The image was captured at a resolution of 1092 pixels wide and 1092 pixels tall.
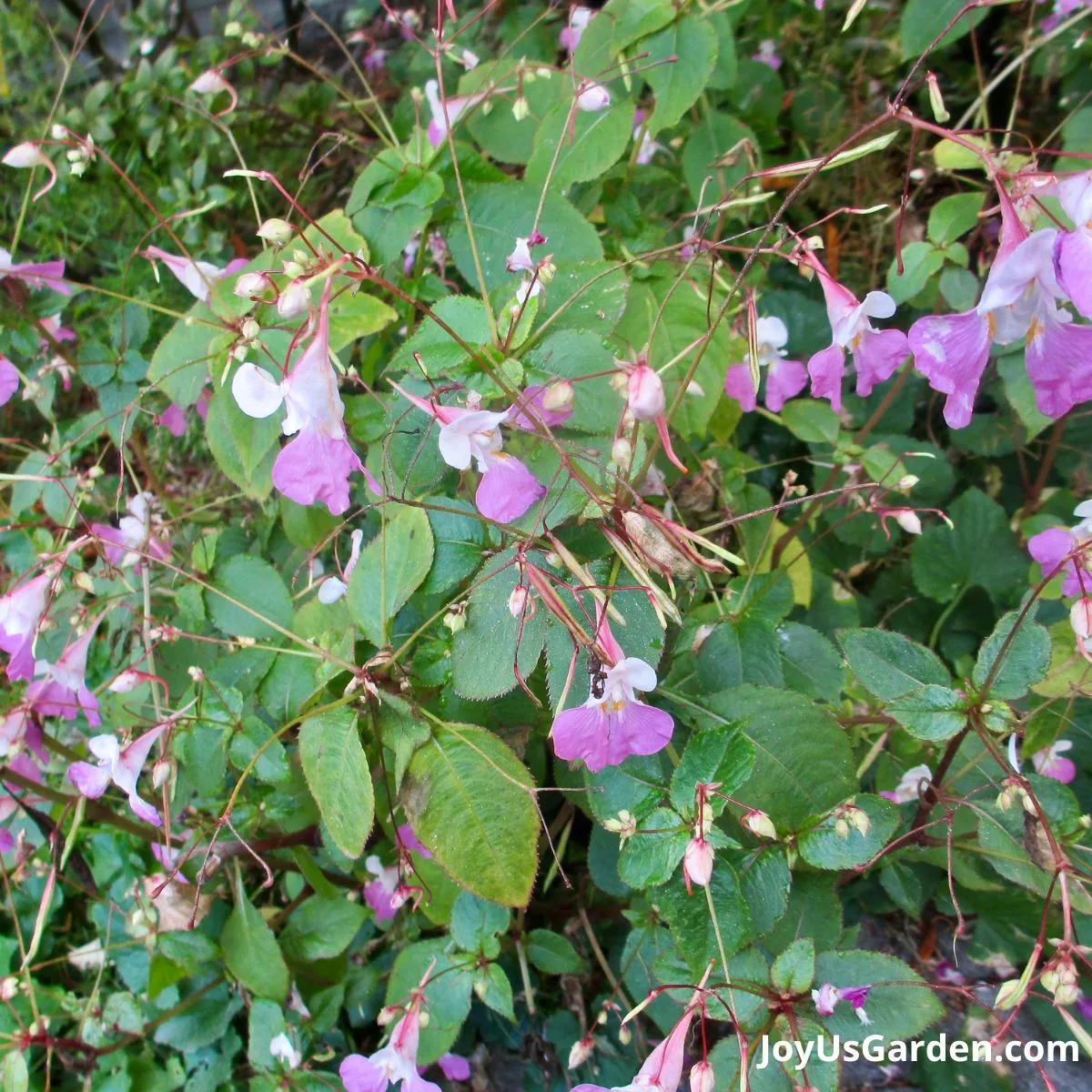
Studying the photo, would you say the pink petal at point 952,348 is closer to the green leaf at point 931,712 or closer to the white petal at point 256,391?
the green leaf at point 931,712

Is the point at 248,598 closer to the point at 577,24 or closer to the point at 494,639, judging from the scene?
the point at 494,639

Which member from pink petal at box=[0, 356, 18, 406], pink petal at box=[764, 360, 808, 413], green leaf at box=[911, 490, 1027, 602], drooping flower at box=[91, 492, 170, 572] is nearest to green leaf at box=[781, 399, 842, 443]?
pink petal at box=[764, 360, 808, 413]

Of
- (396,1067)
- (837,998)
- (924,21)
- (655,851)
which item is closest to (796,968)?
(837,998)

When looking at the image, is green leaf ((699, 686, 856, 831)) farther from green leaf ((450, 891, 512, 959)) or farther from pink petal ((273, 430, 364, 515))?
pink petal ((273, 430, 364, 515))

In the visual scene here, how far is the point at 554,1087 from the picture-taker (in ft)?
3.41

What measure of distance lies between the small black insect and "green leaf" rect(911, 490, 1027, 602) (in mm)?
739

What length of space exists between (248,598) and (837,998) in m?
0.72

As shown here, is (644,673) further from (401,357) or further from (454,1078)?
(454,1078)

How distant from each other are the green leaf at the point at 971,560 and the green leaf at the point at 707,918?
636 mm

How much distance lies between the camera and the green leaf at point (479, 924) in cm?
86

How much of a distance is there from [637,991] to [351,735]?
47 cm

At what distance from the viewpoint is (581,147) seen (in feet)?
3.36

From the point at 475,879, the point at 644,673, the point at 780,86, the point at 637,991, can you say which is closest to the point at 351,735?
the point at 475,879

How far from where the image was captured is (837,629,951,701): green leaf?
762 mm
